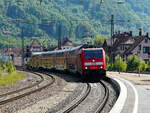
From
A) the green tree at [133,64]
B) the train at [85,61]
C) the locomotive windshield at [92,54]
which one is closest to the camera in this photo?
the train at [85,61]

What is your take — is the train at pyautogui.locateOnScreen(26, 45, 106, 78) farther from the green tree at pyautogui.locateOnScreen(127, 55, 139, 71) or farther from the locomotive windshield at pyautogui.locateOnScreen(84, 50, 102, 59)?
the green tree at pyautogui.locateOnScreen(127, 55, 139, 71)

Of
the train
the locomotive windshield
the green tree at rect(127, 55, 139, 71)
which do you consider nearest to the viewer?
the train

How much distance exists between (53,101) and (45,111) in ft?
9.59

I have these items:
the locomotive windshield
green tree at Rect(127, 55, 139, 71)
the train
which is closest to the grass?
the train

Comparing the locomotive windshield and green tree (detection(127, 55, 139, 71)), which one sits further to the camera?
green tree (detection(127, 55, 139, 71))

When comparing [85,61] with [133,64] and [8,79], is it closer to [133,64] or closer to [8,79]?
[8,79]

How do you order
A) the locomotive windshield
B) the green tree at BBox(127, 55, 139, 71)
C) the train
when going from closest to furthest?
the train, the locomotive windshield, the green tree at BBox(127, 55, 139, 71)

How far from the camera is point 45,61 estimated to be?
163 ft

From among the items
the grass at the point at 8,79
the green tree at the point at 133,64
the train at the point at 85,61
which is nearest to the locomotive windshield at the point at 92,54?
the train at the point at 85,61

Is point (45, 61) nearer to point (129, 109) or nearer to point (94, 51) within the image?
point (94, 51)

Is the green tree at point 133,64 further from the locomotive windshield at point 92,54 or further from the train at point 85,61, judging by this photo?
the locomotive windshield at point 92,54

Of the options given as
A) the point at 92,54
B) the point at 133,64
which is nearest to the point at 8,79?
the point at 92,54

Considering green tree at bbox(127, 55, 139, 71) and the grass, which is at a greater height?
the grass

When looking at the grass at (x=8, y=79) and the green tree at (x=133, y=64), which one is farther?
the green tree at (x=133, y=64)
